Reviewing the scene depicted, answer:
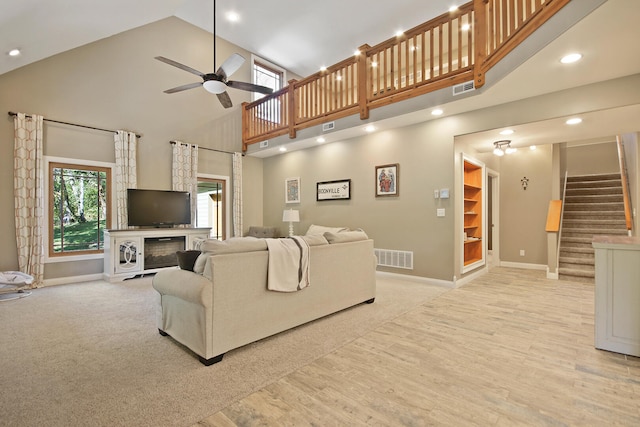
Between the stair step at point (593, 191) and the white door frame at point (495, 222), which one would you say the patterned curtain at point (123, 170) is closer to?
the white door frame at point (495, 222)

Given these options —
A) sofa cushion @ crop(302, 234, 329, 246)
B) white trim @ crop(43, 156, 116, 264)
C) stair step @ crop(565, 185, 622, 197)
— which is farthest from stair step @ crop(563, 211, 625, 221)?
white trim @ crop(43, 156, 116, 264)

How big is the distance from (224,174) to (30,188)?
131 inches

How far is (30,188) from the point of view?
178 inches

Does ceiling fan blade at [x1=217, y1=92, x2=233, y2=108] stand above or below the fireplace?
above

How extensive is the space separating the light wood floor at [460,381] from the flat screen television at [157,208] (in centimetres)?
447

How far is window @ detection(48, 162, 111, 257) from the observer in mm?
4871

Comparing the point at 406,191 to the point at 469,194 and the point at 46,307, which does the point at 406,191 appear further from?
the point at 46,307

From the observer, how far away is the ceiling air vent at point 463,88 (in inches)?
152

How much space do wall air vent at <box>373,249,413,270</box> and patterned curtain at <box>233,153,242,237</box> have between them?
11.2ft

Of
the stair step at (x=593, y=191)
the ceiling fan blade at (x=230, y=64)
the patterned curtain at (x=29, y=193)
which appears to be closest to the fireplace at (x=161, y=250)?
the patterned curtain at (x=29, y=193)

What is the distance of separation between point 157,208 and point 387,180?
4186 mm

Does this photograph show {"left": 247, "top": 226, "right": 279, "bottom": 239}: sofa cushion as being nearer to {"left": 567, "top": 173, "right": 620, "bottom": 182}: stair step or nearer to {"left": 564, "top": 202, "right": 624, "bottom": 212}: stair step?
{"left": 564, "top": 202, "right": 624, "bottom": 212}: stair step

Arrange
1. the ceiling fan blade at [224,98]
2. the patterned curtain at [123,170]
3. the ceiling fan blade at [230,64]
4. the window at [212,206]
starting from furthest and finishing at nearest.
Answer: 1. the window at [212,206]
2. the patterned curtain at [123,170]
3. the ceiling fan blade at [224,98]
4. the ceiling fan blade at [230,64]

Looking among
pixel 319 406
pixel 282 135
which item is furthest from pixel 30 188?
pixel 319 406
